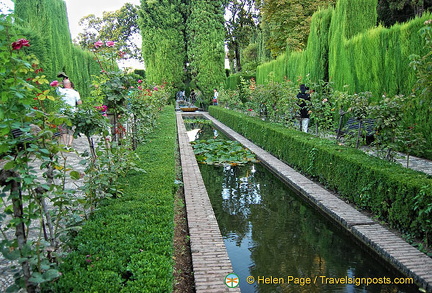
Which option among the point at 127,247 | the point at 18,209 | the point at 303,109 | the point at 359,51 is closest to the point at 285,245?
the point at 127,247

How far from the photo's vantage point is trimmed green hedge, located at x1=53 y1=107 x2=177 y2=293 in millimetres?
2061

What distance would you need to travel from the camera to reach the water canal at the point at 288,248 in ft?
10.2

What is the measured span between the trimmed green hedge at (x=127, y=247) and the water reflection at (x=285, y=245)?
101cm

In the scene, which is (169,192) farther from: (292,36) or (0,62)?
(292,36)

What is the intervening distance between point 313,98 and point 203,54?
17.0 meters

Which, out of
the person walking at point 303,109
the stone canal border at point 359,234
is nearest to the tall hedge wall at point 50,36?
the stone canal border at point 359,234

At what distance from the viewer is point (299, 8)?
73.5 ft

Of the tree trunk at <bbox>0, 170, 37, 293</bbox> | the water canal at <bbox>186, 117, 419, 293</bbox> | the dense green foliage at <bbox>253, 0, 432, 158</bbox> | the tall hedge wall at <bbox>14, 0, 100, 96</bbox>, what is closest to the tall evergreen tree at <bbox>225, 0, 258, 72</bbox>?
the dense green foliage at <bbox>253, 0, 432, 158</bbox>

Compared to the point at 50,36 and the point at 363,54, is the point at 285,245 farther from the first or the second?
the point at 50,36

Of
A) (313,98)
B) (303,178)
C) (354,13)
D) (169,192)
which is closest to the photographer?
(169,192)

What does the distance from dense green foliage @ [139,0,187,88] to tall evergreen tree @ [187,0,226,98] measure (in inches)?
35.0

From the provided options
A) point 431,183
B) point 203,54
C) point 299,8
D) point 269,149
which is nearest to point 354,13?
point 269,149

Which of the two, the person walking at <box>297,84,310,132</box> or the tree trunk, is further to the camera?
the person walking at <box>297,84,310,132</box>

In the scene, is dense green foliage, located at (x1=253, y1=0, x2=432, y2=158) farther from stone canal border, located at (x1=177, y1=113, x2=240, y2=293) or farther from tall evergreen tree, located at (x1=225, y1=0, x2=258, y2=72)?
tall evergreen tree, located at (x1=225, y1=0, x2=258, y2=72)
